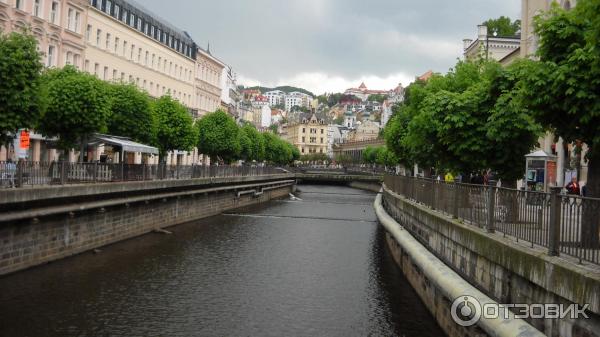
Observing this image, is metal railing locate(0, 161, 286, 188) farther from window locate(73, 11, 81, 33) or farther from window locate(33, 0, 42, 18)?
window locate(73, 11, 81, 33)

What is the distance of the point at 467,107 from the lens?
21875 millimetres

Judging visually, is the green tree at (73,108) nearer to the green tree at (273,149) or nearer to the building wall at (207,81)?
the building wall at (207,81)

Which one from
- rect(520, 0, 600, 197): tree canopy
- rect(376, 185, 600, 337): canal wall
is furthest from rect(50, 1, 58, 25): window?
rect(520, 0, 600, 197): tree canopy

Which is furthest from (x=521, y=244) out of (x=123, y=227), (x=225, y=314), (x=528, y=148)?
(x=123, y=227)

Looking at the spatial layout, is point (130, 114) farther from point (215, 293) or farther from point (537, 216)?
point (537, 216)

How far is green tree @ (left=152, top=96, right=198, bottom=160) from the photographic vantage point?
4425 centimetres

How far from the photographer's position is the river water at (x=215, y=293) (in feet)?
53.0

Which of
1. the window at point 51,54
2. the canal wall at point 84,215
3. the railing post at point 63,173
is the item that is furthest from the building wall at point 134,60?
the railing post at point 63,173

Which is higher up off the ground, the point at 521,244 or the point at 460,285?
the point at 521,244

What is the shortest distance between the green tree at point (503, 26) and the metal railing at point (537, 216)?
59.4m

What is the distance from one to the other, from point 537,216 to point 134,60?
59850 millimetres

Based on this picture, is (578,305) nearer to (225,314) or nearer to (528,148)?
(225,314)

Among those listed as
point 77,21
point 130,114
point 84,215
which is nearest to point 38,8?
point 77,21

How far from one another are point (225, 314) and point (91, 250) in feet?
36.0
